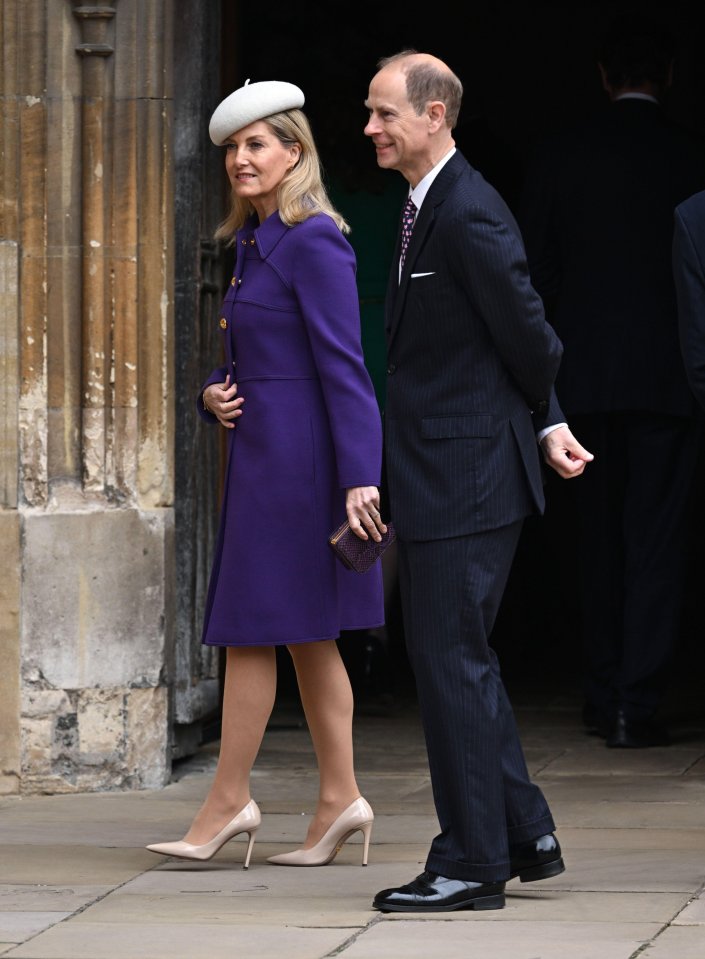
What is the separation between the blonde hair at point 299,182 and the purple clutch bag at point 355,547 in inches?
29.0

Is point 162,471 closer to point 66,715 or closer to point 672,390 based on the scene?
point 66,715

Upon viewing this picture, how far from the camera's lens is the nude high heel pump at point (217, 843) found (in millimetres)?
5020

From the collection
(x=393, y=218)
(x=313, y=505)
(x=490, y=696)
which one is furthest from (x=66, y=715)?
(x=393, y=218)

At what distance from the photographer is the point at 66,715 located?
19.9ft

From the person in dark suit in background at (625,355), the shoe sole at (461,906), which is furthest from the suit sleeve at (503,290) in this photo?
the person in dark suit in background at (625,355)

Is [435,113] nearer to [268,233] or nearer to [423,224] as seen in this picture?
[423,224]

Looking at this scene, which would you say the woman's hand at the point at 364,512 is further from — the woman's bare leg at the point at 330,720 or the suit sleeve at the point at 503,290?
the suit sleeve at the point at 503,290

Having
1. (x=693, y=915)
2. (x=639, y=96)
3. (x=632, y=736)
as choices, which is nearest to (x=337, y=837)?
(x=693, y=915)

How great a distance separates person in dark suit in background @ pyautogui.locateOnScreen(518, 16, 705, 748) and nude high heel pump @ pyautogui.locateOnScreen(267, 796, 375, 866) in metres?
1.88

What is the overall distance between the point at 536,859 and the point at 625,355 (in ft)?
8.55

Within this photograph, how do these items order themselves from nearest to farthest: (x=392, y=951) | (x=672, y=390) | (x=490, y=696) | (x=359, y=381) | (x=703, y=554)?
(x=392, y=951) < (x=490, y=696) < (x=359, y=381) < (x=672, y=390) < (x=703, y=554)

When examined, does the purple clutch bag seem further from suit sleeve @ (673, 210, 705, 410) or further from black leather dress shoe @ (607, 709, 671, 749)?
black leather dress shoe @ (607, 709, 671, 749)

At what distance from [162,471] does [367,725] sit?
5.12 ft

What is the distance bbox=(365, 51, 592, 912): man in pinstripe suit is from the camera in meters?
4.43
